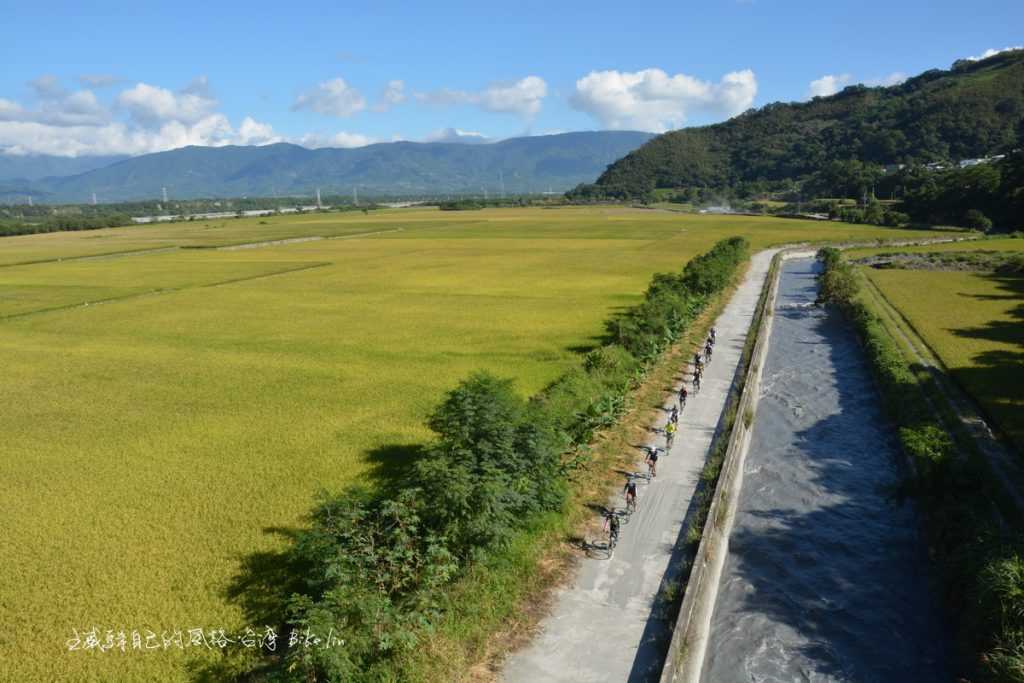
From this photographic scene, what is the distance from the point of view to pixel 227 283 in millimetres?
55562

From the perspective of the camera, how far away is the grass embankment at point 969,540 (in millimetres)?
10336

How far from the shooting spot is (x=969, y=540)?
12.7 m

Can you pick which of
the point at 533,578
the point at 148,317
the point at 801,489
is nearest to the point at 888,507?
the point at 801,489

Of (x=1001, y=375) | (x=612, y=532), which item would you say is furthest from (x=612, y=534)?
(x=1001, y=375)

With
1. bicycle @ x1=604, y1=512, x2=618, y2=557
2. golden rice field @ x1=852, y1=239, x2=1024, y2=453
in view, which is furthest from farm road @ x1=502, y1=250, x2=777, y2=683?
golden rice field @ x1=852, y1=239, x2=1024, y2=453

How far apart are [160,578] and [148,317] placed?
3288 centimetres

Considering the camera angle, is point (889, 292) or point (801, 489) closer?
point (801, 489)

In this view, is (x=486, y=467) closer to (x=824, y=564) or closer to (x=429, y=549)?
(x=429, y=549)

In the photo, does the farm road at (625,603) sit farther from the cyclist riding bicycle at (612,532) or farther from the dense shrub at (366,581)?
the dense shrub at (366,581)

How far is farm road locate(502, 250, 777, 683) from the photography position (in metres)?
11.0

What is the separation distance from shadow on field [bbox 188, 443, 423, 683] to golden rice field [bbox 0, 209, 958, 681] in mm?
199

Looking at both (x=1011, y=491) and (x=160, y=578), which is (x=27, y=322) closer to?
(x=160, y=578)

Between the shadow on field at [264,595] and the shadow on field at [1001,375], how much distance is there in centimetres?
1960

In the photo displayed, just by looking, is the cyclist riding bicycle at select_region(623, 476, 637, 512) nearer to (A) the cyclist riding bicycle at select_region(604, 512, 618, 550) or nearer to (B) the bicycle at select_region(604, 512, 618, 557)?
(A) the cyclist riding bicycle at select_region(604, 512, 618, 550)
